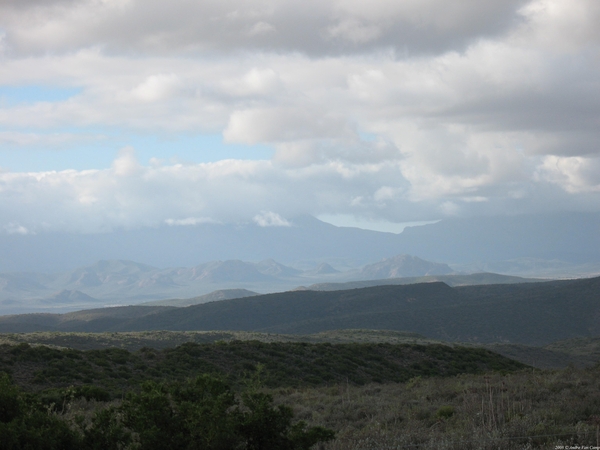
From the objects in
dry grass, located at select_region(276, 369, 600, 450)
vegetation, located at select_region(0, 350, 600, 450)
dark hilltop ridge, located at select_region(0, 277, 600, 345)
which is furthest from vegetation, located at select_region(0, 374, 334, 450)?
dark hilltop ridge, located at select_region(0, 277, 600, 345)

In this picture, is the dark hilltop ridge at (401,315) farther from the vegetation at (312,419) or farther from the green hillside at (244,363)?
the vegetation at (312,419)

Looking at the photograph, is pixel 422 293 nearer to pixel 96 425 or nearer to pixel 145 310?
pixel 145 310

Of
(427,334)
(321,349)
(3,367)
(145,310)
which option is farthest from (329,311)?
(3,367)

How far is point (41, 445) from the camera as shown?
6406 millimetres

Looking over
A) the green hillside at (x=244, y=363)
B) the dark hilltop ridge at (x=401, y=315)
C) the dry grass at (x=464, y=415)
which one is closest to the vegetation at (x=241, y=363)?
the green hillside at (x=244, y=363)

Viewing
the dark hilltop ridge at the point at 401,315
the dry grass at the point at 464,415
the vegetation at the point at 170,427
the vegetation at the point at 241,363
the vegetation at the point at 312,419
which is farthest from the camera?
the dark hilltop ridge at the point at 401,315

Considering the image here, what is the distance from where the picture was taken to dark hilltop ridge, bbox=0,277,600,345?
290 feet

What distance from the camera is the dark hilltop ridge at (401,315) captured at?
88.4 m

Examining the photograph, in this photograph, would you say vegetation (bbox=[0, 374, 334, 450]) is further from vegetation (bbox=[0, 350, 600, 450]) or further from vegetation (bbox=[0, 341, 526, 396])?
vegetation (bbox=[0, 341, 526, 396])

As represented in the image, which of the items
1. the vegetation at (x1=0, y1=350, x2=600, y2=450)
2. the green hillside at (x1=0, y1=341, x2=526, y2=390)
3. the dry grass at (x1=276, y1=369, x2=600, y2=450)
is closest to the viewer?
the vegetation at (x1=0, y1=350, x2=600, y2=450)

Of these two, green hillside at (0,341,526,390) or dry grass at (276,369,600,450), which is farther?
green hillside at (0,341,526,390)

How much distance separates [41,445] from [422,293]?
116883 mm

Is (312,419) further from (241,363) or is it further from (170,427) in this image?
(241,363)

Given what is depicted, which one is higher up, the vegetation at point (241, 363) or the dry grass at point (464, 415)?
the dry grass at point (464, 415)
